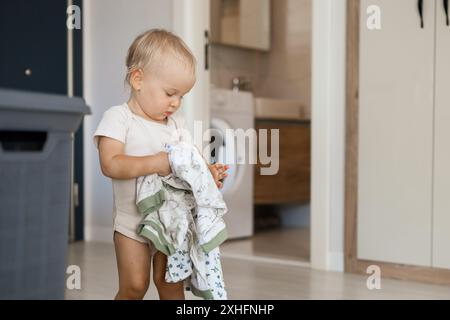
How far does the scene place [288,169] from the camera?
4.06m

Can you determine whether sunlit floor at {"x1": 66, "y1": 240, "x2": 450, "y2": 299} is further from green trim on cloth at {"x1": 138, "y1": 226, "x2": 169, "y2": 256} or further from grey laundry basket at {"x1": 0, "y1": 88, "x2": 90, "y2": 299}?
grey laundry basket at {"x1": 0, "y1": 88, "x2": 90, "y2": 299}

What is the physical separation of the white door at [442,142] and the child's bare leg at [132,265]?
4.95ft

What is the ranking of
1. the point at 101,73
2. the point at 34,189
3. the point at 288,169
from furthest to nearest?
the point at 288,169, the point at 101,73, the point at 34,189

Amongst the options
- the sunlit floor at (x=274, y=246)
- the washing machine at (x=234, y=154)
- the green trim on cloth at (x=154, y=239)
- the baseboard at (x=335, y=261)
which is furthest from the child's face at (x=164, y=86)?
the washing machine at (x=234, y=154)

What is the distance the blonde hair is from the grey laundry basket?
212 millimetres

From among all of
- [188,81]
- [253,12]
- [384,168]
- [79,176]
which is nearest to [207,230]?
[188,81]

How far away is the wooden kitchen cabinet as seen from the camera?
394 centimetres

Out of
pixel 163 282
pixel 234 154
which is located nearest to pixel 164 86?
pixel 163 282

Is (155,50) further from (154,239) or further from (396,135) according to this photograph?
(396,135)

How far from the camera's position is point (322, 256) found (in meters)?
2.82

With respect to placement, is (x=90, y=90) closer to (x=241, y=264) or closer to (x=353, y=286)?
(x=241, y=264)

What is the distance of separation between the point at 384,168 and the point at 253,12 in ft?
7.03

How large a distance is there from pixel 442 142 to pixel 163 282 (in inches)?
57.6
